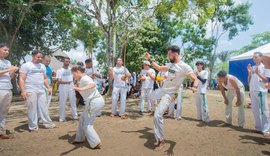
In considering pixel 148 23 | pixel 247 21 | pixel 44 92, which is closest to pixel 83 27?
pixel 148 23

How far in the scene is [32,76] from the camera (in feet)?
20.6

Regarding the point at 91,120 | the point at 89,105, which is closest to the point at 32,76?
the point at 89,105

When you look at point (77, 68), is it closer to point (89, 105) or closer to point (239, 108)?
point (89, 105)

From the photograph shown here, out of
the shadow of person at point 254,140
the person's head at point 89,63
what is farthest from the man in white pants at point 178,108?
the person's head at point 89,63

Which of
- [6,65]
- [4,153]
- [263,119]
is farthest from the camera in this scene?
[263,119]

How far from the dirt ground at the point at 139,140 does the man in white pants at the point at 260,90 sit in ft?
1.46

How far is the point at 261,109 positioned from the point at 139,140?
10.9 ft

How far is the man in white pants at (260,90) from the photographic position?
621 cm

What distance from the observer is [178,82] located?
5.37m

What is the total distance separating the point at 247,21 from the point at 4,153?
36326 mm

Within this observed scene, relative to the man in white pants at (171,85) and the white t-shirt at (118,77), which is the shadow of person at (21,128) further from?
the man in white pants at (171,85)

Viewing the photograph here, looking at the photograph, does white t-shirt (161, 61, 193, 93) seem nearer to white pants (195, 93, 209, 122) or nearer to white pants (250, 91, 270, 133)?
white pants (250, 91, 270, 133)

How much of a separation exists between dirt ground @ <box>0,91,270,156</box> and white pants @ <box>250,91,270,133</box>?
29 cm

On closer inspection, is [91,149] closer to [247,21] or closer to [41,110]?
[41,110]
